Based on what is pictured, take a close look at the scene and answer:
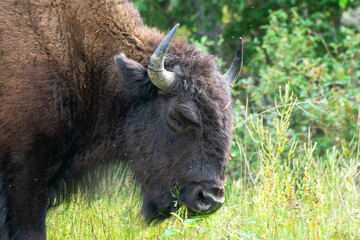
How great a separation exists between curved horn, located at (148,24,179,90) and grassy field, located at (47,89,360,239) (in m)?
0.90

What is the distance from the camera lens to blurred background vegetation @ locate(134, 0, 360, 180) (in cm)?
863

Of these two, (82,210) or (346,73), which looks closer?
(82,210)

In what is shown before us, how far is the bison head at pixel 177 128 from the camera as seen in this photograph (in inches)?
192

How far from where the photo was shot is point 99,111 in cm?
541

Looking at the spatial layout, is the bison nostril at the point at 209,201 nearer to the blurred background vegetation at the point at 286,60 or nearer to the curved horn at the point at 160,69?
the curved horn at the point at 160,69

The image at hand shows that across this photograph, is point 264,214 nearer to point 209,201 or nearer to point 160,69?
point 209,201

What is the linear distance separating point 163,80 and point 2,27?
1.52m

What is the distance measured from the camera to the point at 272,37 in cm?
971

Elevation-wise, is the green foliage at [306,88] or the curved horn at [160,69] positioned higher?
the green foliage at [306,88]

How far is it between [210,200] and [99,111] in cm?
144

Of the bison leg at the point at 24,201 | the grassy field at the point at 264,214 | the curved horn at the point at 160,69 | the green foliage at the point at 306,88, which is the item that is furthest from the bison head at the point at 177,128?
the green foliage at the point at 306,88

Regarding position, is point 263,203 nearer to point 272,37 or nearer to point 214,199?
point 214,199

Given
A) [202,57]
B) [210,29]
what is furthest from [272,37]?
[202,57]

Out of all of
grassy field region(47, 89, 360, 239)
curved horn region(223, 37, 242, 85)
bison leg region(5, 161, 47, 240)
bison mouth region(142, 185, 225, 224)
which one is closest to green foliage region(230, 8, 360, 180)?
grassy field region(47, 89, 360, 239)
